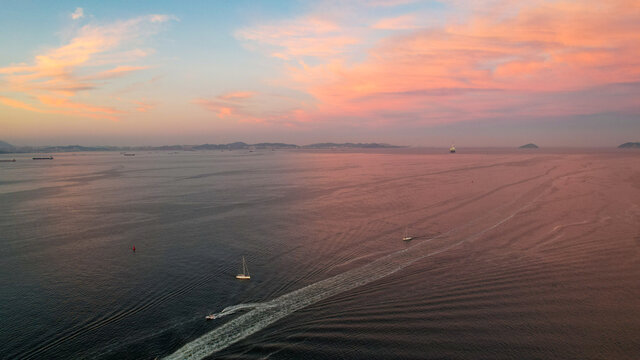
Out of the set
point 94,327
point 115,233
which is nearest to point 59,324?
point 94,327

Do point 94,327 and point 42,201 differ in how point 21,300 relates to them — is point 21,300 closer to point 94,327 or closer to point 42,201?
point 94,327

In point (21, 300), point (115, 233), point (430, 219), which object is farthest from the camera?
point (430, 219)

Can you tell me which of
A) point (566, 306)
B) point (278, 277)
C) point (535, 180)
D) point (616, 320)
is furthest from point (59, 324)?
point (535, 180)

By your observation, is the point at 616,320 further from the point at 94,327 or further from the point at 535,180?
the point at 535,180

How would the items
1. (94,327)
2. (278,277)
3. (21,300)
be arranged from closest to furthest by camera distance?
(94,327) < (21,300) < (278,277)

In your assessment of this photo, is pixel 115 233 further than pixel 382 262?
Yes
